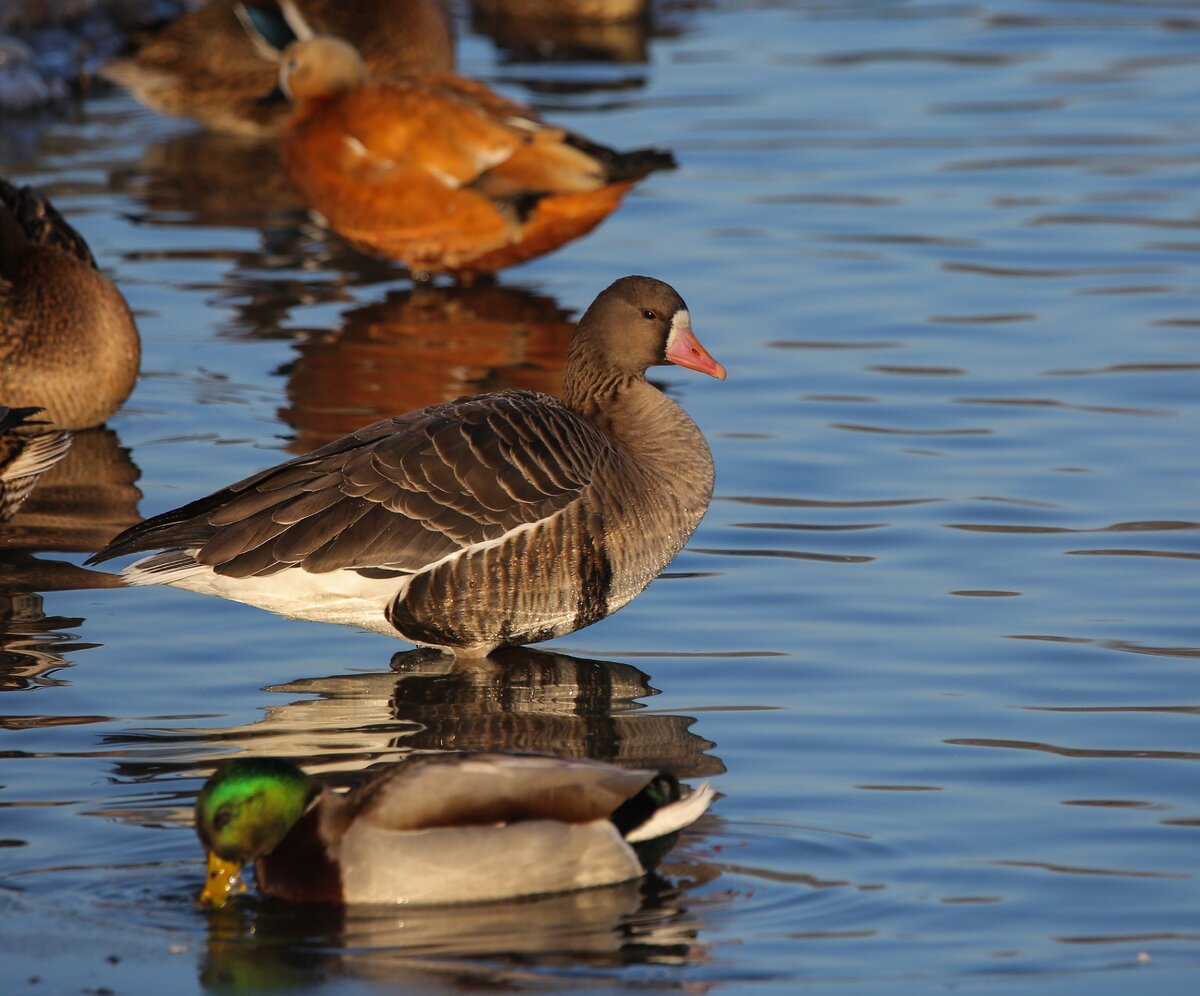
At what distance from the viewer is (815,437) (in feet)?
35.5

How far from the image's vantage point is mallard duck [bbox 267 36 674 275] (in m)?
13.0

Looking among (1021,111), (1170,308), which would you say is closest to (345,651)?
(1170,308)

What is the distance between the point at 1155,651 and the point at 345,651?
3.19 metres

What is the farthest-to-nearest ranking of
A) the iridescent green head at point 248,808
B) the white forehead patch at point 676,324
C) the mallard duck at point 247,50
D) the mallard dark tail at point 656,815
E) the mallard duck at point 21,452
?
the mallard duck at point 247,50 < the mallard duck at point 21,452 < the white forehead patch at point 676,324 < the mallard dark tail at point 656,815 < the iridescent green head at point 248,808

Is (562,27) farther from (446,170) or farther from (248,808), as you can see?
(248,808)

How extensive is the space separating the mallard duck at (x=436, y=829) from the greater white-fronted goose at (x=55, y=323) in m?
4.95

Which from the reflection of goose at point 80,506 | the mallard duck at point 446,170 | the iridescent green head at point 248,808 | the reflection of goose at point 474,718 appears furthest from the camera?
the mallard duck at point 446,170

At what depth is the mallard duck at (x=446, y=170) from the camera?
13.0 meters

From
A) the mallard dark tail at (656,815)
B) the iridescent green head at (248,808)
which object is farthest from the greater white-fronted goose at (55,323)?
the mallard dark tail at (656,815)

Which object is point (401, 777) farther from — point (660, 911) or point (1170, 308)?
point (1170, 308)

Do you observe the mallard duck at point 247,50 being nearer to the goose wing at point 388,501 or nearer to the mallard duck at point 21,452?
the mallard duck at point 21,452

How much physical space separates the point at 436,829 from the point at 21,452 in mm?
3845

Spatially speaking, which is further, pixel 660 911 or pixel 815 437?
pixel 815 437

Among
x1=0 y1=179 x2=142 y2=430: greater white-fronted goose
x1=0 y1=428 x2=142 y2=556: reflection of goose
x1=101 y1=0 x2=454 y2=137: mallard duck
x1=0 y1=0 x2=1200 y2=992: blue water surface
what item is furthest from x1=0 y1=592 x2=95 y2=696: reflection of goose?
x1=101 y1=0 x2=454 y2=137: mallard duck
